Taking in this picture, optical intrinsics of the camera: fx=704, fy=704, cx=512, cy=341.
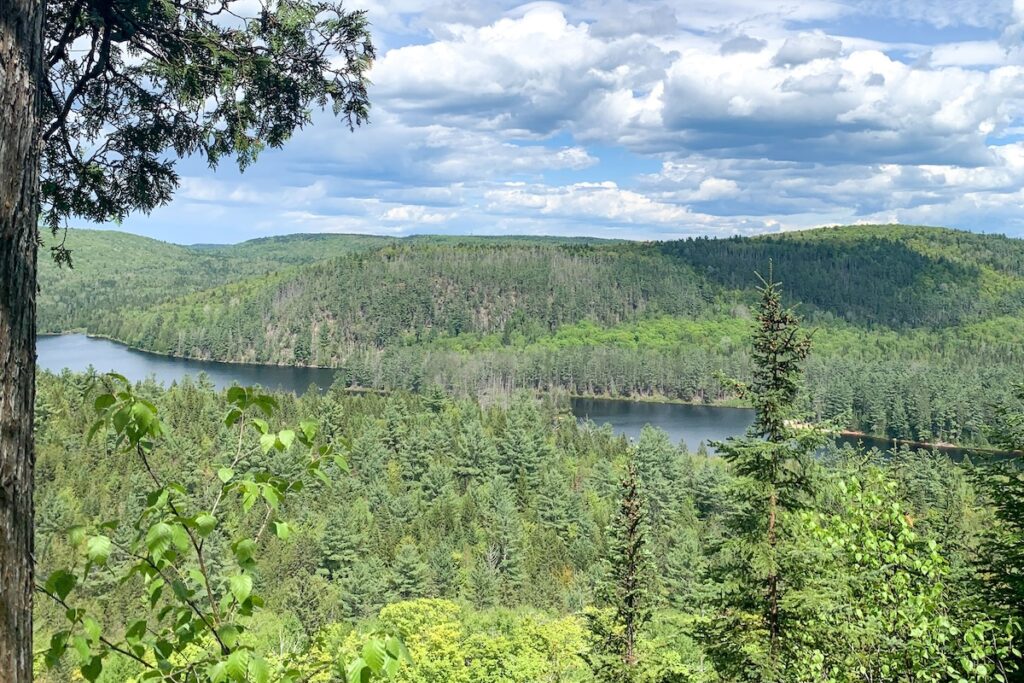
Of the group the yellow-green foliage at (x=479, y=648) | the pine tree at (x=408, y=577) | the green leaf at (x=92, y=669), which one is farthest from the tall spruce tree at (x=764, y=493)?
the pine tree at (x=408, y=577)

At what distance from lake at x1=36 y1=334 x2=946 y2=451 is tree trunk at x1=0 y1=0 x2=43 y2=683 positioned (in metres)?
114

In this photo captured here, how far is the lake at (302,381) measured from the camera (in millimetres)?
127750

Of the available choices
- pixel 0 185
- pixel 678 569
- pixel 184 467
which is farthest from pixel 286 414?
pixel 0 185

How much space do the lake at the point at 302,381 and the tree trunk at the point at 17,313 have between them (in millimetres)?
113964

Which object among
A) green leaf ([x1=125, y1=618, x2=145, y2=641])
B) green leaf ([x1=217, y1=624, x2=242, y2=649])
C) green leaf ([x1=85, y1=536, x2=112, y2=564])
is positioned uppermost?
green leaf ([x1=85, y1=536, x2=112, y2=564])

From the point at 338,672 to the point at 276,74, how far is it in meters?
5.75

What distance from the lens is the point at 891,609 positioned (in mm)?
7398

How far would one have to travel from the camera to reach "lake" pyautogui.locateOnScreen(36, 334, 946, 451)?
128 m

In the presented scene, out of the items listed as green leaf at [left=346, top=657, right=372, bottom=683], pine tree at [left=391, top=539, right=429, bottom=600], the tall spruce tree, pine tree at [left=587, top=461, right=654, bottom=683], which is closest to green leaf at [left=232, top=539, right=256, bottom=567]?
green leaf at [left=346, top=657, right=372, bottom=683]

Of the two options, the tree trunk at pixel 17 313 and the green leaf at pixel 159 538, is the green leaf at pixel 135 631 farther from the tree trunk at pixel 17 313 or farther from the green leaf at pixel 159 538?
the green leaf at pixel 159 538

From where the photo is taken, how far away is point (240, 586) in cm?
258

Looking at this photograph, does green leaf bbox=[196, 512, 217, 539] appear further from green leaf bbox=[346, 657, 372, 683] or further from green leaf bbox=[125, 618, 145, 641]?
green leaf bbox=[346, 657, 372, 683]

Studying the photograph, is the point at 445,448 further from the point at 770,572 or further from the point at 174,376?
the point at 174,376

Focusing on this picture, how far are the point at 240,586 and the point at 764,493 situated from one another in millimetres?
10715
